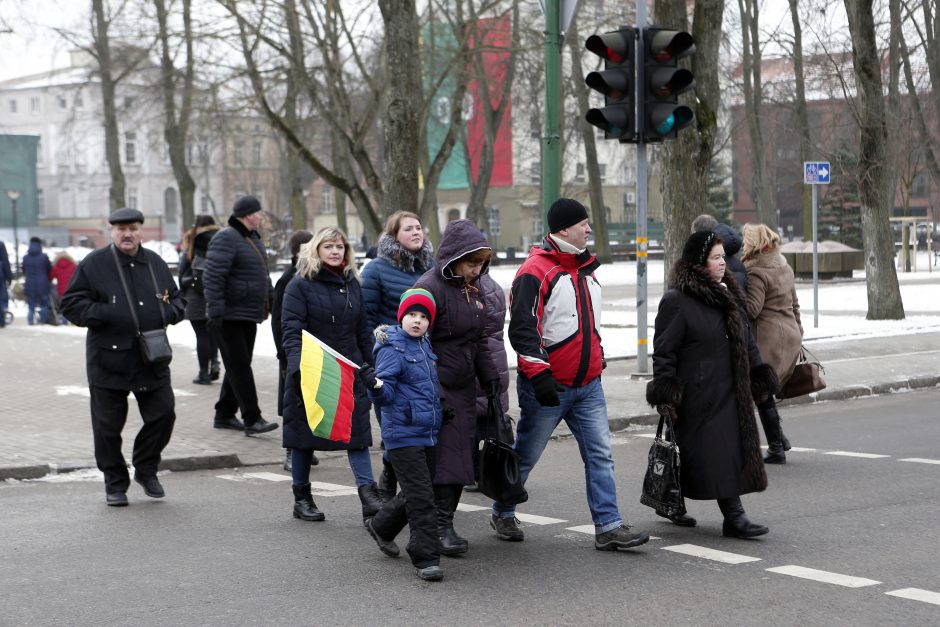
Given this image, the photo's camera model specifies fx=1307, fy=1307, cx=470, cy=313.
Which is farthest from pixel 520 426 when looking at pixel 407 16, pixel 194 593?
pixel 407 16

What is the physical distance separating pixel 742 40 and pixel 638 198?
27334 millimetres

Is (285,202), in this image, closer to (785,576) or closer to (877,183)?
(877,183)

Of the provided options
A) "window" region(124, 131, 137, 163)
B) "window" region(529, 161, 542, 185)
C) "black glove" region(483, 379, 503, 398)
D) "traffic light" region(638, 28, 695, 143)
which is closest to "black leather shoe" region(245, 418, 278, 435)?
"traffic light" region(638, 28, 695, 143)

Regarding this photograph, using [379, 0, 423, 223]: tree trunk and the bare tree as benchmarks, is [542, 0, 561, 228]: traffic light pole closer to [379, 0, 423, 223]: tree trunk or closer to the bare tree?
[379, 0, 423, 223]: tree trunk

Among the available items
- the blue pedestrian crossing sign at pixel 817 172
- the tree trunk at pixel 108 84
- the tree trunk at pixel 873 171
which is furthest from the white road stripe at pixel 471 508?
the tree trunk at pixel 108 84

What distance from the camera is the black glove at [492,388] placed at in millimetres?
6656

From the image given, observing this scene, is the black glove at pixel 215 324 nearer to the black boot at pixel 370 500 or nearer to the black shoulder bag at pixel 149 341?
the black shoulder bag at pixel 149 341

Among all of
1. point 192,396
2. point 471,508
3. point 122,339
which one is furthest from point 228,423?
point 471,508

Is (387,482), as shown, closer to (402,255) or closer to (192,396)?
(402,255)

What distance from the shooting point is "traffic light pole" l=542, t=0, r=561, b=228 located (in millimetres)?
12938

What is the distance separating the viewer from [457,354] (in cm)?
661

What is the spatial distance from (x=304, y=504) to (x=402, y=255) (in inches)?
65.5

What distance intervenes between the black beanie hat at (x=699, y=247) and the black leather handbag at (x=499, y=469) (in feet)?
4.49

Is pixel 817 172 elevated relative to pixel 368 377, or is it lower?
elevated
